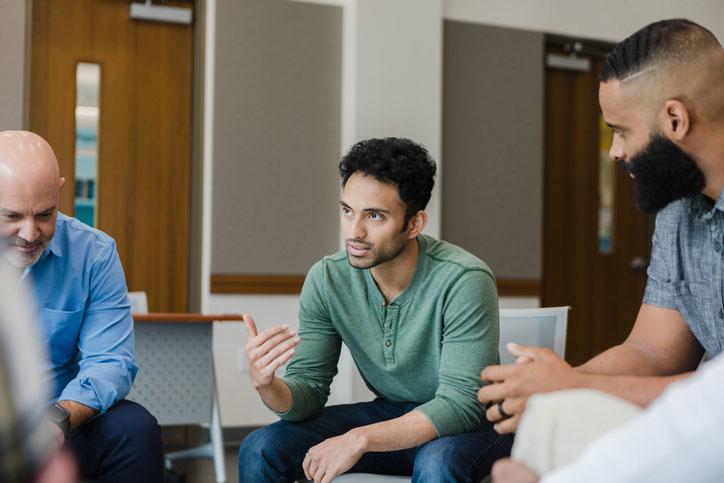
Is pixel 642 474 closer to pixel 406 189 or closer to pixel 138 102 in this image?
pixel 406 189

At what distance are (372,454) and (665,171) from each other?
900 millimetres

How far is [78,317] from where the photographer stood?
1.77 meters

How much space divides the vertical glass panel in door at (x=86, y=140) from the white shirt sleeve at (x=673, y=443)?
3663 millimetres

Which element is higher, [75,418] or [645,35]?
[645,35]

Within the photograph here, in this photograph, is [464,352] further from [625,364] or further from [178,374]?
[178,374]

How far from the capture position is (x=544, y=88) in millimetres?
4770

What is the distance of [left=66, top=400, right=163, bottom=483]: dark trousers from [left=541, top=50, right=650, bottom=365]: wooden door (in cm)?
347

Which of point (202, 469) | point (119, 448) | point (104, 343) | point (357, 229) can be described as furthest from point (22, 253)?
point (202, 469)

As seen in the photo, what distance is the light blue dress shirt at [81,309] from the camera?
1.73m

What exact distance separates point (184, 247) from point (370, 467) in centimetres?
259

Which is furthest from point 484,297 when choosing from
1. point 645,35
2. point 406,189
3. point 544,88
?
point 544,88

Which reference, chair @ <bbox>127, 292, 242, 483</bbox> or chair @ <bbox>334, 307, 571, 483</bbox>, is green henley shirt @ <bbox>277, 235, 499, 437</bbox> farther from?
chair @ <bbox>127, 292, 242, 483</bbox>

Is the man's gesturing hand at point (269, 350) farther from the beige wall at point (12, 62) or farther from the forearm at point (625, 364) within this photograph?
the beige wall at point (12, 62)

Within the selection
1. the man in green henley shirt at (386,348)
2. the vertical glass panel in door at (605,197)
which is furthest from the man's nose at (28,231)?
the vertical glass panel in door at (605,197)
